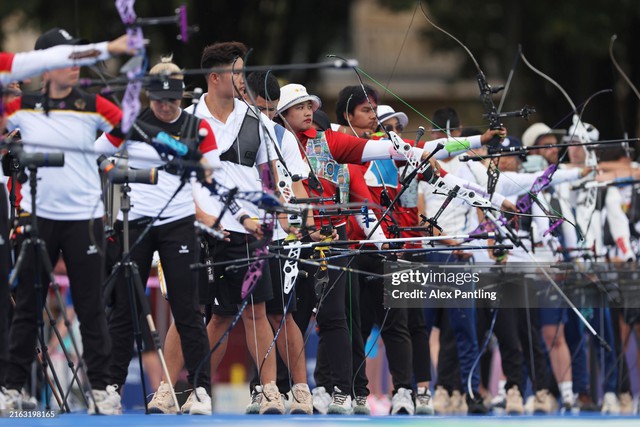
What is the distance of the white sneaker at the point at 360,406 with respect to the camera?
33.6ft

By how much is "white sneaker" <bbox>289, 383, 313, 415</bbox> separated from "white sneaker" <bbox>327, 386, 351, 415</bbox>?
0.19m

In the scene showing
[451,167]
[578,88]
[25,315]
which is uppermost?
[578,88]

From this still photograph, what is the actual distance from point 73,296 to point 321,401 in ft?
7.93

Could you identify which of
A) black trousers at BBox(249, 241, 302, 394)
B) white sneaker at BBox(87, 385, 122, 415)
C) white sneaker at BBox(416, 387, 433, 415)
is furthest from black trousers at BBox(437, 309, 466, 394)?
white sneaker at BBox(87, 385, 122, 415)

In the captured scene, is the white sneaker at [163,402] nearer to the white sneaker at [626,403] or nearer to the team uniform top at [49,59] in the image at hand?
the team uniform top at [49,59]

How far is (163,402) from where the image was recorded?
9289 millimetres

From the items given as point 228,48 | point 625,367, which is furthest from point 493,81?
point 228,48

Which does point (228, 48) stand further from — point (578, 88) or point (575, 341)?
point (578, 88)

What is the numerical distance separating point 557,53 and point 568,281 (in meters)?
10.7

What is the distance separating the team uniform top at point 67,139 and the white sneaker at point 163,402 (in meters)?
1.49

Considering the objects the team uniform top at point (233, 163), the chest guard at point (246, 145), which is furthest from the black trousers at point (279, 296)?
the chest guard at point (246, 145)

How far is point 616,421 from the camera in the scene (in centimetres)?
911

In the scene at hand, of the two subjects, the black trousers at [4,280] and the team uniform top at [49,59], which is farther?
the black trousers at [4,280]

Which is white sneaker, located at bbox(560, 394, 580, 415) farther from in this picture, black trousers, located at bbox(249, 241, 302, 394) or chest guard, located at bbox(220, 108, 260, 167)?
chest guard, located at bbox(220, 108, 260, 167)
